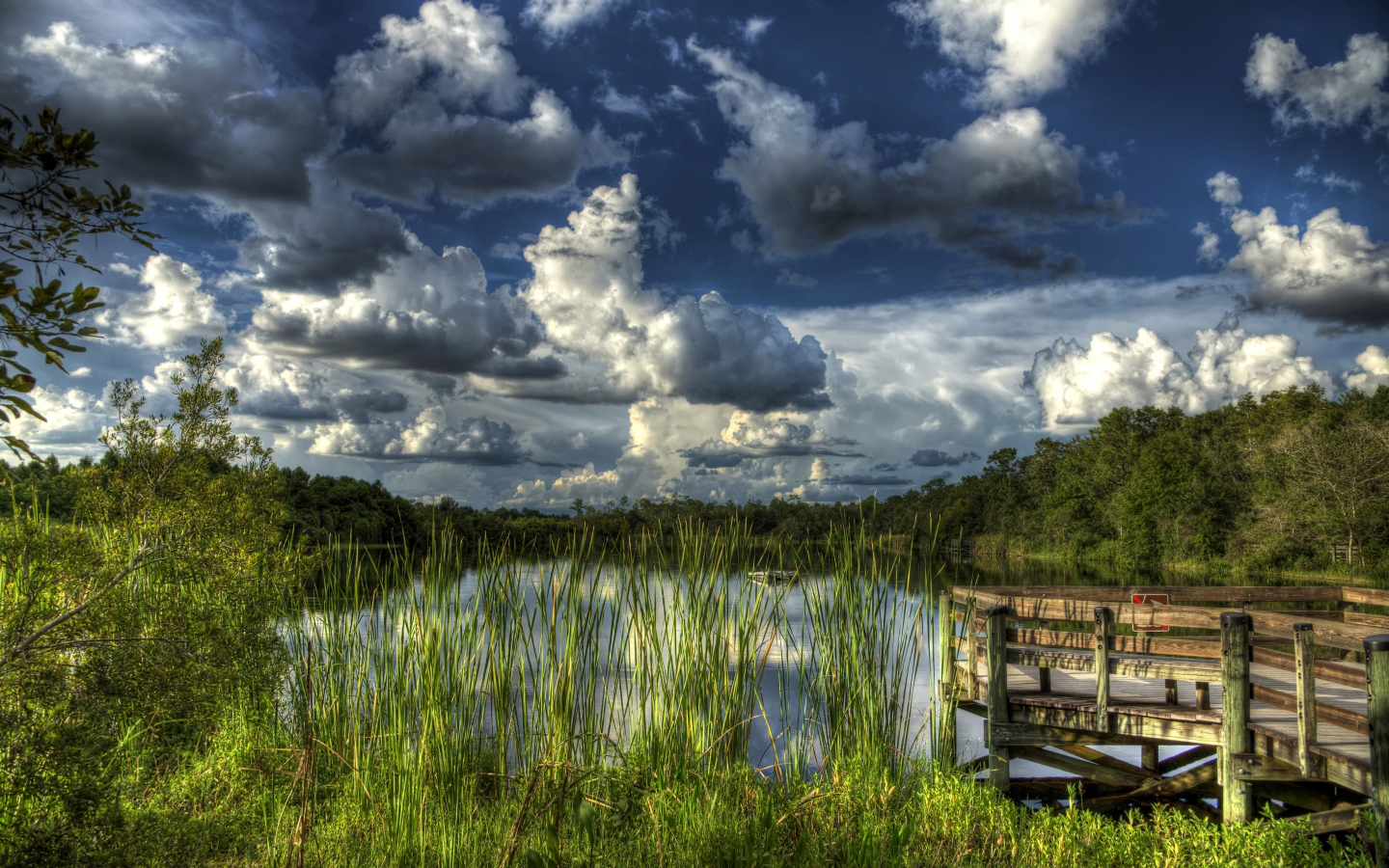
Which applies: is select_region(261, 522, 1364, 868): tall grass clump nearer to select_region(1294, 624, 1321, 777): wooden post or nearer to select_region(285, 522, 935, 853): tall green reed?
select_region(285, 522, 935, 853): tall green reed

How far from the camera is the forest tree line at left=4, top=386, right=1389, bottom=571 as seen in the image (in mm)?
18875

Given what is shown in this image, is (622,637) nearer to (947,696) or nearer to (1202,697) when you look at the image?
(947,696)

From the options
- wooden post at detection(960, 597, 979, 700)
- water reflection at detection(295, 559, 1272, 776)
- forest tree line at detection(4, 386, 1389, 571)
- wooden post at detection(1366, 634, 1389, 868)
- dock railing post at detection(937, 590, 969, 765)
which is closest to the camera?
wooden post at detection(1366, 634, 1389, 868)

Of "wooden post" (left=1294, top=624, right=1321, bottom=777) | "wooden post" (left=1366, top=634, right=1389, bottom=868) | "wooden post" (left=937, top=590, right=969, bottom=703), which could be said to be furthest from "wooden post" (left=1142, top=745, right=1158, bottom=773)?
"wooden post" (left=1366, top=634, right=1389, bottom=868)

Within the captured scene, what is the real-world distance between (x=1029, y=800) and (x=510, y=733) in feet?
19.6

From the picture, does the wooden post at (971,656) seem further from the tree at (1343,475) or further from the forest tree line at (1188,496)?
the tree at (1343,475)

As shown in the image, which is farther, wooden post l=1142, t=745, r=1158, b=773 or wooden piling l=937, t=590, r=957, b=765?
wooden post l=1142, t=745, r=1158, b=773

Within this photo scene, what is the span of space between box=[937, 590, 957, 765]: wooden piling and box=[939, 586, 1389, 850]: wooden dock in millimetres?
31

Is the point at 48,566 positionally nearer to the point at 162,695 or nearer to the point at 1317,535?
the point at 162,695

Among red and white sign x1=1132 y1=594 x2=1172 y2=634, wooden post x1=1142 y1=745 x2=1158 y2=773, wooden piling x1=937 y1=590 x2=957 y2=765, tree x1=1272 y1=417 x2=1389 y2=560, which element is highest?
tree x1=1272 y1=417 x2=1389 y2=560

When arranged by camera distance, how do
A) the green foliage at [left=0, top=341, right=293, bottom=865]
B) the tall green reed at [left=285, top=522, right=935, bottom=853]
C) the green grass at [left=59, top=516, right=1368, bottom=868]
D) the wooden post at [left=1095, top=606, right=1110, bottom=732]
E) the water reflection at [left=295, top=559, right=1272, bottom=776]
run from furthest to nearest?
the wooden post at [left=1095, top=606, right=1110, bottom=732]
the water reflection at [left=295, top=559, right=1272, bottom=776]
the tall green reed at [left=285, top=522, right=935, bottom=853]
the green grass at [left=59, top=516, right=1368, bottom=868]
the green foliage at [left=0, top=341, right=293, bottom=865]

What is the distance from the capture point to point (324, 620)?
239 inches

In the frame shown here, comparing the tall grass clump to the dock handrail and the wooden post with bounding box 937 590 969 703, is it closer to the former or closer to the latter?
the wooden post with bounding box 937 590 969 703

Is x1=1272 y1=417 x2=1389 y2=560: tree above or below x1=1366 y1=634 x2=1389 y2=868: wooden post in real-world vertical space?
above
